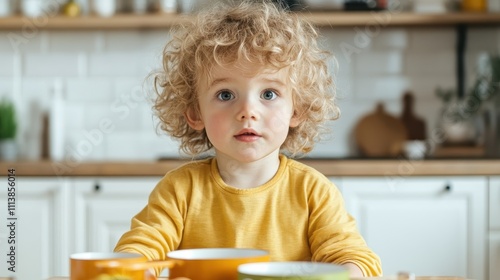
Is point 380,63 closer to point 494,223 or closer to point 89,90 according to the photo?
point 494,223

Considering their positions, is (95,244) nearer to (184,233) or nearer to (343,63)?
(343,63)

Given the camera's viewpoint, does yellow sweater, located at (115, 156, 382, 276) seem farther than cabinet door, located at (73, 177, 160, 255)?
No

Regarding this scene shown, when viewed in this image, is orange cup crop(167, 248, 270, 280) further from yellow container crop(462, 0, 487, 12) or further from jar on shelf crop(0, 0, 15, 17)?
jar on shelf crop(0, 0, 15, 17)

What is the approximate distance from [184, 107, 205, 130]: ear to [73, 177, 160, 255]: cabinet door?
1.50 meters

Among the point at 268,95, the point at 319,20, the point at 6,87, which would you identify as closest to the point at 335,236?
the point at 268,95

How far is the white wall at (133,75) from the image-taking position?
3699mm

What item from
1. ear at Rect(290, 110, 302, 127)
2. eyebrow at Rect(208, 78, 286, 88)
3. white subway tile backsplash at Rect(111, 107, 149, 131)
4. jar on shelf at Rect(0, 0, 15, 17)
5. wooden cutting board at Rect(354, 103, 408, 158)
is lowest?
ear at Rect(290, 110, 302, 127)

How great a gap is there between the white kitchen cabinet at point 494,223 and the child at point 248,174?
1.68 m

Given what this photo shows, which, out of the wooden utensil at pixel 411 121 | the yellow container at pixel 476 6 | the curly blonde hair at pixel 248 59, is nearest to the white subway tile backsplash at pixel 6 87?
the wooden utensil at pixel 411 121

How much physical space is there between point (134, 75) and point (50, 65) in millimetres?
391

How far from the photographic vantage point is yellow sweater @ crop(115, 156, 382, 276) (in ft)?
4.61

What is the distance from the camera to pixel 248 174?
4.89 feet

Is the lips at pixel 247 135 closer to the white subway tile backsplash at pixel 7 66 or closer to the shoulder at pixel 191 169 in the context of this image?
the shoulder at pixel 191 169

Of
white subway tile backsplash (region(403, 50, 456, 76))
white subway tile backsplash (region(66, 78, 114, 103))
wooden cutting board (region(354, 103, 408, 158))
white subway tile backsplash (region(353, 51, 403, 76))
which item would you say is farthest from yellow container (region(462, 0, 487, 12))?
white subway tile backsplash (region(66, 78, 114, 103))
